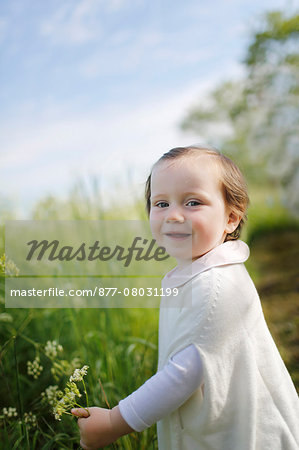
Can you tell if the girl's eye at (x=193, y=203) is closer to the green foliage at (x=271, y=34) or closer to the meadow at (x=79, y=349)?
the meadow at (x=79, y=349)

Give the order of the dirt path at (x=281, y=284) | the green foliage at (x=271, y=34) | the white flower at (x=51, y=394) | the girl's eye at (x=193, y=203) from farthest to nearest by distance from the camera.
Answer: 1. the green foliage at (x=271, y=34)
2. the dirt path at (x=281, y=284)
3. the white flower at (x=51, y=394)
4. the girl's eye at (x=193, y=203)

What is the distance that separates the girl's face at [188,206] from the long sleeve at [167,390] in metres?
0.25

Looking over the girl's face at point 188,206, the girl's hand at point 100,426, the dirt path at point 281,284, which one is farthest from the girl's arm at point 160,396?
the dirt path at point 281,284

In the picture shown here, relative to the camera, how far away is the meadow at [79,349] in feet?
3.97

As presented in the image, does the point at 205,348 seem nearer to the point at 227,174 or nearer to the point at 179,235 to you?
Result: the point at 179,235

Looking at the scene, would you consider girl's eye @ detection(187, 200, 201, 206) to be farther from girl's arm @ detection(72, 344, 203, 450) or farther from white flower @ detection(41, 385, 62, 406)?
white flower @ detection(41, 385, 62, 406)

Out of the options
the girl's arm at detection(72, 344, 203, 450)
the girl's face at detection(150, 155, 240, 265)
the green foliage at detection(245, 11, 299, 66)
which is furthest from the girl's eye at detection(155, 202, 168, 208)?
the green foliage at detection(245, 11, 299, 66)

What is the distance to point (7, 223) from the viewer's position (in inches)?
72.8

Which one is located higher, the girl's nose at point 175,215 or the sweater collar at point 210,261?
the girl's nose at point 175,215

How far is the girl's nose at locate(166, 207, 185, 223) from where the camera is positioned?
951 millimetres

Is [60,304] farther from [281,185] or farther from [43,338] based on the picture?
[281,185]

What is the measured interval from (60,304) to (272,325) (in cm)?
131

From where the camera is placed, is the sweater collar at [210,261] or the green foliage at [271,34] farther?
the green foliage at [271,34]

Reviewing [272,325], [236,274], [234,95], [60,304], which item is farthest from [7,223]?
[234,95]
